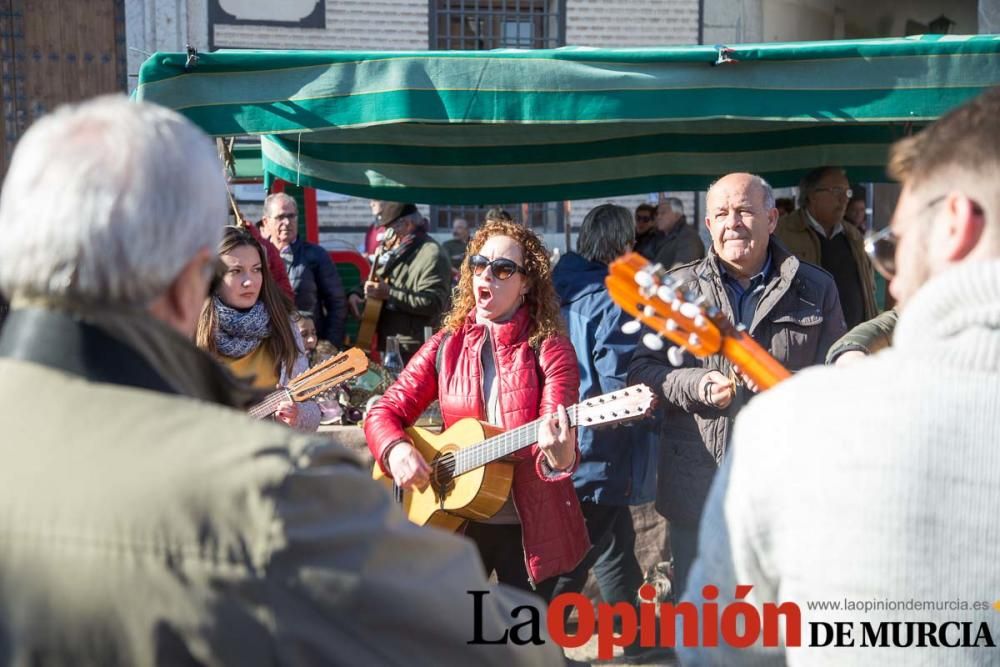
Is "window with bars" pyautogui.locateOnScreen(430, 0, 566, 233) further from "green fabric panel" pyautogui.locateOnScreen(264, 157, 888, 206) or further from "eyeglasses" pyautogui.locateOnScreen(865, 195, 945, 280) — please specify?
"eyeglasses" pyautogui.locateOnScreen(865, 195, 945, 280)

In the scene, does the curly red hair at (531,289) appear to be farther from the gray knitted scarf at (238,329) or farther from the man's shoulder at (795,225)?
the man's shoulder at (795,225)

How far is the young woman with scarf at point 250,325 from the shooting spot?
4.13m

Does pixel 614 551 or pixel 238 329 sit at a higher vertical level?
pixel 238 329

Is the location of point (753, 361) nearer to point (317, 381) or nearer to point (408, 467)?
point (408, 467)

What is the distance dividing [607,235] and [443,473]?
174 cm

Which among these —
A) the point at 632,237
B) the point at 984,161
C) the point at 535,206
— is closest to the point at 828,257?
the point at 632,237

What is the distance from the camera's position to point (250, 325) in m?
4.16

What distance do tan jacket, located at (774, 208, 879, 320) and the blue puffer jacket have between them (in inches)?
53.7

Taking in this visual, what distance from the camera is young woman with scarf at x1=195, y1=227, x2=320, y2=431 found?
4.13 m

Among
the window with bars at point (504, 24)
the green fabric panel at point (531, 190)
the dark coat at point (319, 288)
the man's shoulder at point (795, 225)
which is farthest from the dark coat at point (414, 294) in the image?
the window with bars at point (504, 24)

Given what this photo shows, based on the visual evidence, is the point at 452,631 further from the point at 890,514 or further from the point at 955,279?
the point at 955,279

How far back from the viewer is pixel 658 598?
17.7 feet

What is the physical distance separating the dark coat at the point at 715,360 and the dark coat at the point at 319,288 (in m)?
3.19

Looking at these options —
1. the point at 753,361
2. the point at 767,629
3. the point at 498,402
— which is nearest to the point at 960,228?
the point at 767,629
